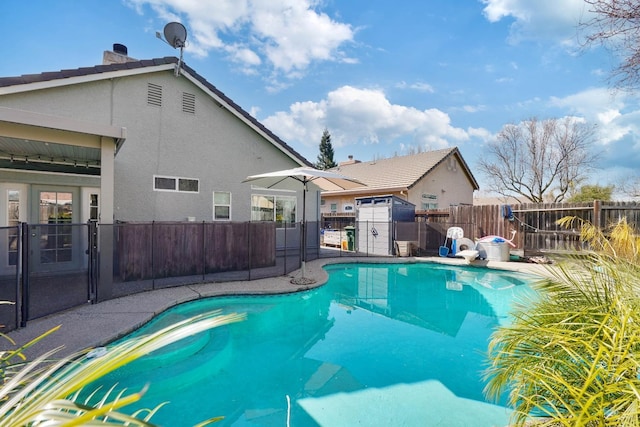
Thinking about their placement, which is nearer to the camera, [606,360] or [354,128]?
[606,360]

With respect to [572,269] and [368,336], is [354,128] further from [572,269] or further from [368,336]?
[572,269]

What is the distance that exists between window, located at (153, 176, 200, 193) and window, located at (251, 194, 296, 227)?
2290 millimetres

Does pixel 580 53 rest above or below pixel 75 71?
below

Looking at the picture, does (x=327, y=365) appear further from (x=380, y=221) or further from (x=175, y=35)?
(x=380, y=221)

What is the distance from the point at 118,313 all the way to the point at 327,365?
3.87 m

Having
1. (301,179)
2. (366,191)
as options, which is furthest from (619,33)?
(366,191)

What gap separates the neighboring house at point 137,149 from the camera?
766cm

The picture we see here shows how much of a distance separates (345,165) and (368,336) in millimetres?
23402

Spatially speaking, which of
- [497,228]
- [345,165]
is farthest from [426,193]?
[345,165]

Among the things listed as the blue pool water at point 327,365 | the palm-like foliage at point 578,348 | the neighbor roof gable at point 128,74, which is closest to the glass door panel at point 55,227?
the neighbor roof gable at point 128,74

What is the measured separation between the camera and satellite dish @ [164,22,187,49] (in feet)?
30.6

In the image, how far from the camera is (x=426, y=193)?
64.3 ft

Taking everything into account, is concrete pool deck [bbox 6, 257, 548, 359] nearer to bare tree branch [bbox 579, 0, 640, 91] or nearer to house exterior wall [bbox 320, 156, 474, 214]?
bare tree branch [bbox 579, 0, 640, 91]

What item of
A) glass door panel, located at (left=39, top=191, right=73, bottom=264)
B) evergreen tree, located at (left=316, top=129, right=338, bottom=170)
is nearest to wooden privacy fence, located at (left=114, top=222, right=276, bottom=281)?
glass door panel, located at (left=39, top=191, right=73, bottom=264)
